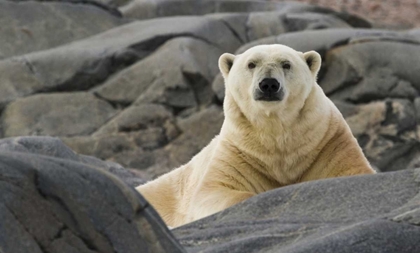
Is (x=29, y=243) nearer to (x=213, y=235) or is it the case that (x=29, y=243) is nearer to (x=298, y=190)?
(x=213, y=235)

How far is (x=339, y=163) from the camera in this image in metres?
5.34

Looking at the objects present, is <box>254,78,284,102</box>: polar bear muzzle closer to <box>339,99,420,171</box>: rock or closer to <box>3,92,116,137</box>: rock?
<box>339,99,420,171</box>: rock

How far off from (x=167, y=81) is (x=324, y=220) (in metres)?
9.02

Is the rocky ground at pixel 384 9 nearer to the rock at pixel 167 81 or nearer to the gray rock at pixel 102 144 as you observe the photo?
the rock at pixel 167 81

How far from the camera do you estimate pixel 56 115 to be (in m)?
12.0

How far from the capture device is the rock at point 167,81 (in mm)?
12164

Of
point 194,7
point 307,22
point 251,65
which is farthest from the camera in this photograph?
point 194,7

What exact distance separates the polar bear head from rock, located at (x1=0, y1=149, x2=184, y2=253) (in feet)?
9.33

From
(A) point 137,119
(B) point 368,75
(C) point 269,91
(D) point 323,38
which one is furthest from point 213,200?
(D) point 323,38

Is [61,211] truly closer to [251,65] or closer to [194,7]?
[251,65]

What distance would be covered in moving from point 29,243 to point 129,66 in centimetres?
1024

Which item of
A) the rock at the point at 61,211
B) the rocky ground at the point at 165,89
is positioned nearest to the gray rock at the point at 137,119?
the rocky ground at the point at 165,89

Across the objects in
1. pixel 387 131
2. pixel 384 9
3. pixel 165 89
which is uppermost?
pixel 165 89

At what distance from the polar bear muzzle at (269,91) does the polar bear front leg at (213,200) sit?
567mm
